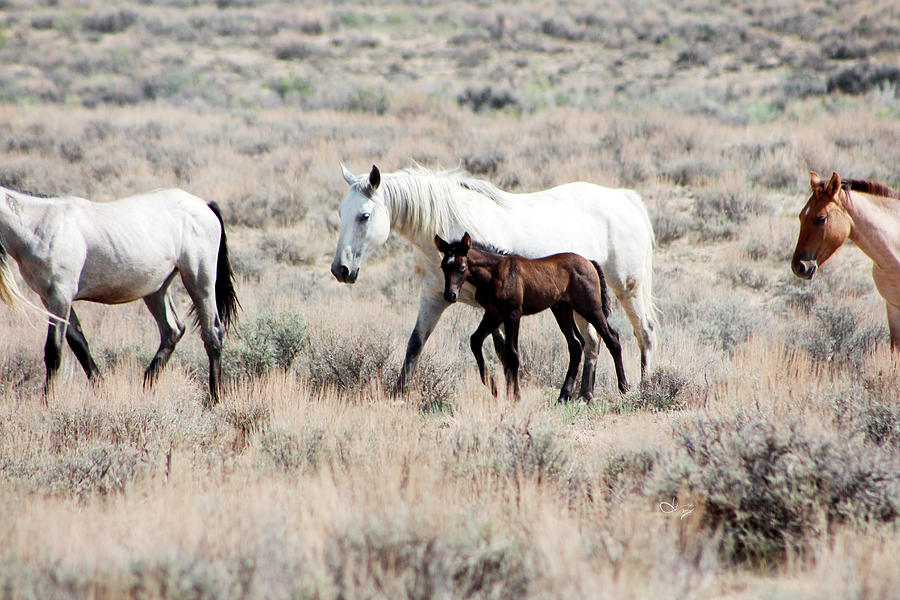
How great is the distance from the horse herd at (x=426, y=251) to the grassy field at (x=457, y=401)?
477 mm

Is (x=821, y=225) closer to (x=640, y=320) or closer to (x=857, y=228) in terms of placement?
(x=857, y=228)

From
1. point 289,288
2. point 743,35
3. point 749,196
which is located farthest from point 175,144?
point 743,35

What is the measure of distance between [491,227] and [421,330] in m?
1.11

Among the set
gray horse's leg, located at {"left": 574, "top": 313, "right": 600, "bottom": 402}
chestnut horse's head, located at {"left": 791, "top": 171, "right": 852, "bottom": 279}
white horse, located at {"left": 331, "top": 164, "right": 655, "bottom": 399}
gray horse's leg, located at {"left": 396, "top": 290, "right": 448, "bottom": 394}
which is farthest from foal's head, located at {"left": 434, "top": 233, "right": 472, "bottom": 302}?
chestnut horse's head, located at {"left": 791, "top": 171, "right": 852, "bottom": 279}

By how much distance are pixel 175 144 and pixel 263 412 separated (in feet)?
40.7

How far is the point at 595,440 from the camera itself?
17.6 feet

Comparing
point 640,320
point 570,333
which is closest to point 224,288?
point 570,333

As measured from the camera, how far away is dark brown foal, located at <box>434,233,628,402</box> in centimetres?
577

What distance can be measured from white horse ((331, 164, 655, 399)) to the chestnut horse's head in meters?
1.76

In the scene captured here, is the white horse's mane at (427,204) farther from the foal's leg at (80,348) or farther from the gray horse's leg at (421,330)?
the foal's leg at (80,348)

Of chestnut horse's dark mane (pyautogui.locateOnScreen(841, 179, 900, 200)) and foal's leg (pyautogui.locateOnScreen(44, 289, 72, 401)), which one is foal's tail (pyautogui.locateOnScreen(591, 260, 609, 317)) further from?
foal's leg (pyautogui.locateOnScreen(44, 289, 72, 401))

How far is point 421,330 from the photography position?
252 inches

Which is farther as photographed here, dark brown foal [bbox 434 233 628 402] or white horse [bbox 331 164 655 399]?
white horse [bbox 331 164 655 399]

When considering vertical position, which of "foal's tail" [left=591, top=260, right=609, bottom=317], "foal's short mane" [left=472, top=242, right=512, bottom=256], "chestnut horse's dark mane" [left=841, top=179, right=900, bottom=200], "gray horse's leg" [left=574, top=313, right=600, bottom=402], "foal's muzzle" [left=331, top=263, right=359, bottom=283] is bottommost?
"gray horse's leg" [left=574, top=313, right=600, bottom=402]
